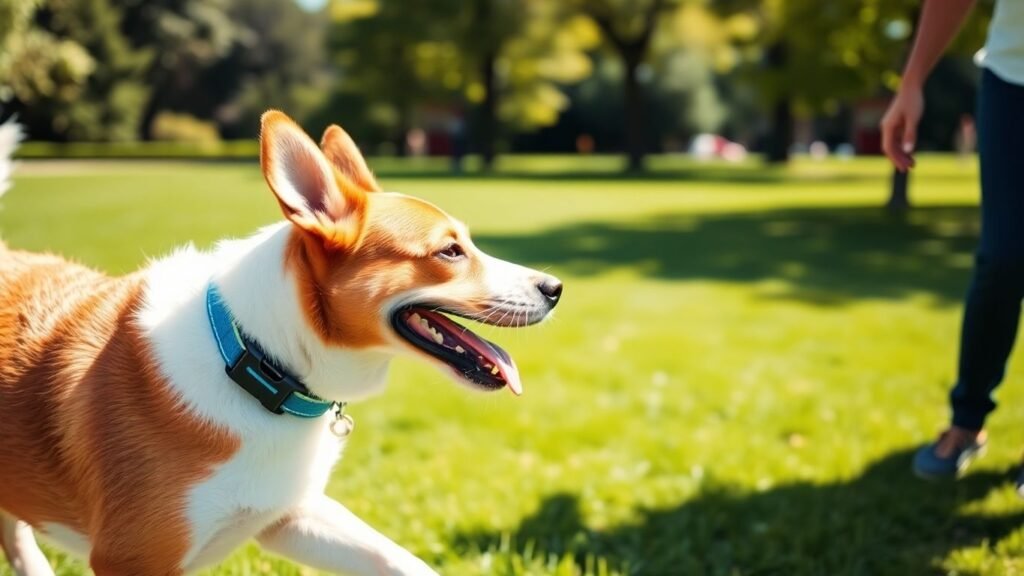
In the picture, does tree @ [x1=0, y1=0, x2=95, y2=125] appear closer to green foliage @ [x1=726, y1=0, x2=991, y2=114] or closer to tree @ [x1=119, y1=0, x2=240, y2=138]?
green foliage @ [x1=726, y1=0, x2=991, y2=114]

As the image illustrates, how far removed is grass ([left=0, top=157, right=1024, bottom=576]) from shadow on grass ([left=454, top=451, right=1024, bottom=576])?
0.04ft

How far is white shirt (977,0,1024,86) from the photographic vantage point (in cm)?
321

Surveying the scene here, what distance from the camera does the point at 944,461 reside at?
147 inches

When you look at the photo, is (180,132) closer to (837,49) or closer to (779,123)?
(779,123)

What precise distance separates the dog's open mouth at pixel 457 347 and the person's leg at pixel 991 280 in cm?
202

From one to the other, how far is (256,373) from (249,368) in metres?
0.02

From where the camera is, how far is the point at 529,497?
4004mm

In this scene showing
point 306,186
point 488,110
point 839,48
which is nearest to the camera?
point 306,186

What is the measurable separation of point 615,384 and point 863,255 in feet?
24.9

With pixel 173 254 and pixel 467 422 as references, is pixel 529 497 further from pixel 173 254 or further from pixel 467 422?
pixel 173 254

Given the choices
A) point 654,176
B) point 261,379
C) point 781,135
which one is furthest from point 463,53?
point 261,379

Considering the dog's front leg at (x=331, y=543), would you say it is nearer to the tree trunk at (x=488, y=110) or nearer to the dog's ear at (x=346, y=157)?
the dog's ear at (x=346, y=157)

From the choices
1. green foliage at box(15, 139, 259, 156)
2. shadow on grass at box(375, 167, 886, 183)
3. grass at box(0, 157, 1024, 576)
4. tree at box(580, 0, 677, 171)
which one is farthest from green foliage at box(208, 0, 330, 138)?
grass at box(0, 157, 1024, 576)

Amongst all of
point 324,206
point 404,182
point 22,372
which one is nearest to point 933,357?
point 324,206
